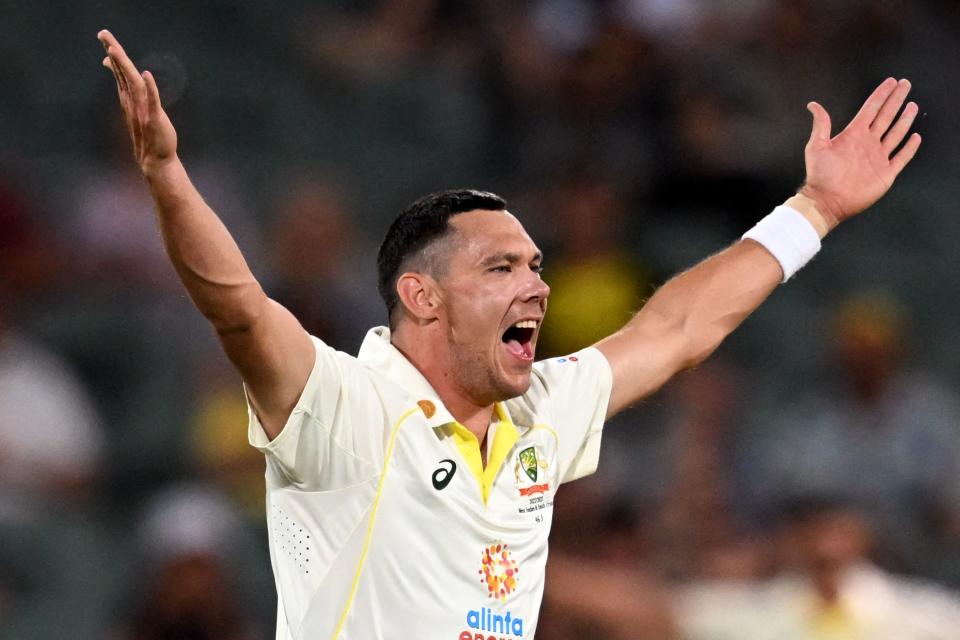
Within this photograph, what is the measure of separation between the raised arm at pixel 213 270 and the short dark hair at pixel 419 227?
0.55 meters

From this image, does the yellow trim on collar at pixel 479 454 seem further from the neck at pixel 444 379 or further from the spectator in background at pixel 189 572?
the spectator in background at pixel 189 572

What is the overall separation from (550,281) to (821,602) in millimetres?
2206

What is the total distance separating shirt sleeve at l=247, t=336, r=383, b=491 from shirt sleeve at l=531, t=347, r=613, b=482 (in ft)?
2.12

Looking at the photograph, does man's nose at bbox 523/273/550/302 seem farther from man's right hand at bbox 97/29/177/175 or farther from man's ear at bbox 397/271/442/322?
man's right hand at bbox 97/29/177/175

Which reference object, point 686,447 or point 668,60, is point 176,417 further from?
point 668,60

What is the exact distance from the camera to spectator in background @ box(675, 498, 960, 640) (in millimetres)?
5188

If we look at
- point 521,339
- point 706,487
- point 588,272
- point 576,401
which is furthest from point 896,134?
point 588,272

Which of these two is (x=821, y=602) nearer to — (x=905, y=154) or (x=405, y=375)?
(x=905, y=154)

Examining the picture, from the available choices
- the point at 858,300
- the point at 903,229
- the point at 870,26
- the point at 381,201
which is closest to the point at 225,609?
the point at 381,201

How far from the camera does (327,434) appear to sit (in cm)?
299

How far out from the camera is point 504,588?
125 inches

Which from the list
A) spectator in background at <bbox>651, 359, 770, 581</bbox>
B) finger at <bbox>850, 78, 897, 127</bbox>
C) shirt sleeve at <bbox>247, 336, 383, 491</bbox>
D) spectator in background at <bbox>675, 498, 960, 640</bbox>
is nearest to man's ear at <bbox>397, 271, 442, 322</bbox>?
shirt sleeve at <bbox>247, 336, 383, 491</bbox>

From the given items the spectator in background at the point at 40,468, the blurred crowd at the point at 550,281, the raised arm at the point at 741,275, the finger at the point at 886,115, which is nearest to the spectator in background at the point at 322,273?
the blurred crowd at the point at 550,281

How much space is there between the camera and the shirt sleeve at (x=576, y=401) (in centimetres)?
360
